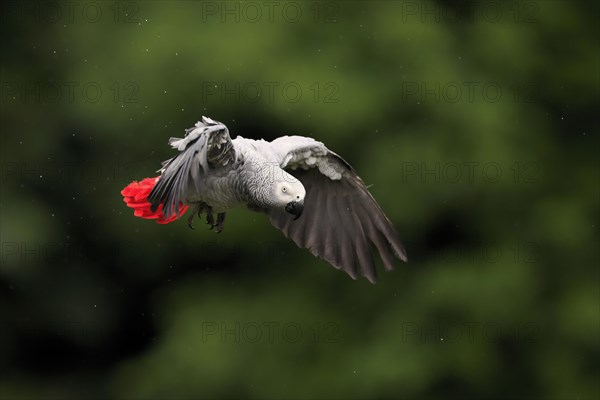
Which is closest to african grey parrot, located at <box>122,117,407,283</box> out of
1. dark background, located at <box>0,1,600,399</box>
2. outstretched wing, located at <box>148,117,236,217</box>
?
outstretched wing, located at <box>148,117,236,217</box>

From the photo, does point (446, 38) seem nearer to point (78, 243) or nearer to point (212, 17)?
Result: point (212, 17)

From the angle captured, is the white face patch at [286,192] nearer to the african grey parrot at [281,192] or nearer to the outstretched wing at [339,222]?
the african grey parrot at [281,192]

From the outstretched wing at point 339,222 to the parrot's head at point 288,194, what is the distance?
749 millimetres

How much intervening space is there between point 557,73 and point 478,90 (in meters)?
0.89

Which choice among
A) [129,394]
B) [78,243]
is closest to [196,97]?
[78,243]

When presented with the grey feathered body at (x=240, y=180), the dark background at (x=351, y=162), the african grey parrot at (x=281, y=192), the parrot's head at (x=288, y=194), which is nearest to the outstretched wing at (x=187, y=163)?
the african grey parrot at (x=281, y=192)

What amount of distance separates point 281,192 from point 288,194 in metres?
0.04

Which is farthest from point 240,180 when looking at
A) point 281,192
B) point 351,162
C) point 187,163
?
point 351,162

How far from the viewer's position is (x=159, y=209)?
20.3 ft

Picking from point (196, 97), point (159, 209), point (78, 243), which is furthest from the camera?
point (78, 243)

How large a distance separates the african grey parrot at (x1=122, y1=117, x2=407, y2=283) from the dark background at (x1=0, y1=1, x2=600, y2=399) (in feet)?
8.68

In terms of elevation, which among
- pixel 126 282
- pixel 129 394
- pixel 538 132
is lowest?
pixel 129 394

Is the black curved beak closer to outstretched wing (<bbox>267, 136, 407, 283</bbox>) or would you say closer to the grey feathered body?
the grey feathered body

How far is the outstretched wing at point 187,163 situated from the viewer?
572 cm
